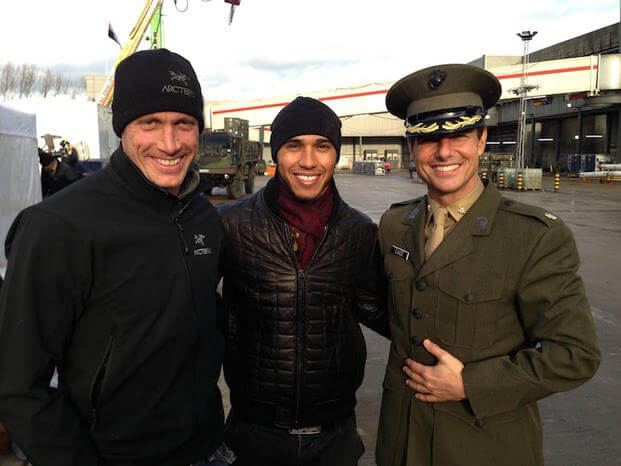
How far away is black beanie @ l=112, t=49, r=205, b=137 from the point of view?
1695mm

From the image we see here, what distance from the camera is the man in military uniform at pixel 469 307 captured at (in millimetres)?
1511

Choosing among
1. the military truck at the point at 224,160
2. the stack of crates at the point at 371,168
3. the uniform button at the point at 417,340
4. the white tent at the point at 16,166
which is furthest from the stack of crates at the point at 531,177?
the uniform button at the point at 417,340

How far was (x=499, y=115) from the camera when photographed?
137 feet

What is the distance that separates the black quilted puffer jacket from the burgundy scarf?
4 cm

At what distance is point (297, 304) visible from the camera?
2.00 meters

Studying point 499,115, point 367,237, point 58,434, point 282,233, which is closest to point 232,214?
point 282,233

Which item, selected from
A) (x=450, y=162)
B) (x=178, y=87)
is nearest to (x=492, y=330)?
(x=450, y=162)

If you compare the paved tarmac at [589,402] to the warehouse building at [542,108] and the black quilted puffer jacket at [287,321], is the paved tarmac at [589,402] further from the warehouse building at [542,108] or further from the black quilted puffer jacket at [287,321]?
the warehouse building at [542,108]

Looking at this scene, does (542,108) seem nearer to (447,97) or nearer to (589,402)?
(589,402)

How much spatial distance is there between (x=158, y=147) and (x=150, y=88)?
21 cm

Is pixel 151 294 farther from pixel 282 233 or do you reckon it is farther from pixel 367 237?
pixel 367 237

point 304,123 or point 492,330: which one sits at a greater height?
point 304,123

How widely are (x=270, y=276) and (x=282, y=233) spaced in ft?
0.61

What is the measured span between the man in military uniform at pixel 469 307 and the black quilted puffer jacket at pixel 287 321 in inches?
9.7
